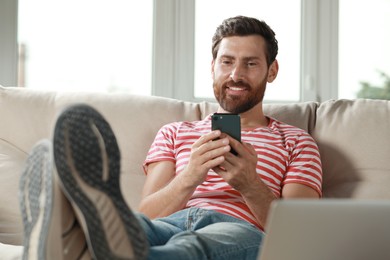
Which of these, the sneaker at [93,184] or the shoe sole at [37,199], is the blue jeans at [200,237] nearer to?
the sneaker at [93,184]

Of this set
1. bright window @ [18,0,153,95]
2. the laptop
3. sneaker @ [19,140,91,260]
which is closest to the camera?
the laptop

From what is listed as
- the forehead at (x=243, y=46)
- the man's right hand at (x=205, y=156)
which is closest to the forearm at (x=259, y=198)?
the man's right hand at (x=205, y=156)

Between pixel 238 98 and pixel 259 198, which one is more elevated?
pixel 238 98

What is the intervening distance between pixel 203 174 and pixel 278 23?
1.77 meters

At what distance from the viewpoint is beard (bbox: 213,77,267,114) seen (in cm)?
213

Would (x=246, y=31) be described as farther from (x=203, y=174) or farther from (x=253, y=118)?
(x=203, y=174)

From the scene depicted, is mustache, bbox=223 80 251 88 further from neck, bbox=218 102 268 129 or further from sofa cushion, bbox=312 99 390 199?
sofa cushion, bbox=312 99 390 199

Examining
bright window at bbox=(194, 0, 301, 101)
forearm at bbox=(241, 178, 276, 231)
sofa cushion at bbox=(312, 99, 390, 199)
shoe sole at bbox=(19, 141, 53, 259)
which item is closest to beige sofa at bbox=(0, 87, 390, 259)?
sofa cushion at bbox=(312, 99, 390, 199)

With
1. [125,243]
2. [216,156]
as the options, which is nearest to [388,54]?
[216,156]

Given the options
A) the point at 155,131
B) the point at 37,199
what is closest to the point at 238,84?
the point at 155,131

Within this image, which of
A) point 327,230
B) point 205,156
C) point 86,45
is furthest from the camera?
point 86,45

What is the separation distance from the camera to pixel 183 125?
214cm

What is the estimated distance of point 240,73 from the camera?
2131 mm

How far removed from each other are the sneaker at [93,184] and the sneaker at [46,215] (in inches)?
1.5
